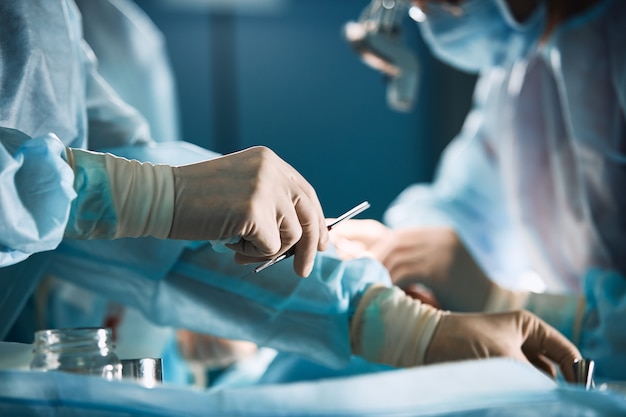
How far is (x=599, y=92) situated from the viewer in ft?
4.80

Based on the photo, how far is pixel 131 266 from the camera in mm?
1145

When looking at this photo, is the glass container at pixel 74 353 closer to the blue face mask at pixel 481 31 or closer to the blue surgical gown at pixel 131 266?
the blue surgical gown at pixel 131 266

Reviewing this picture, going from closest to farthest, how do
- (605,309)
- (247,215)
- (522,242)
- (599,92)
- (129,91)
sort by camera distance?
(247,215), (605,309), (599,92), (522,242), (129,91)

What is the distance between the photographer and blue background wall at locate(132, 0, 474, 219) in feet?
11.6

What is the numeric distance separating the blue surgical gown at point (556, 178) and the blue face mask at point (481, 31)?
5cm

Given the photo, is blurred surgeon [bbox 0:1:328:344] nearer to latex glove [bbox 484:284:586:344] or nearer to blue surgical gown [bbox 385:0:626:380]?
latex glove [bbox 484:284:586:344]

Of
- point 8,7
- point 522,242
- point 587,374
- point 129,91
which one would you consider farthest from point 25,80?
point 129,91

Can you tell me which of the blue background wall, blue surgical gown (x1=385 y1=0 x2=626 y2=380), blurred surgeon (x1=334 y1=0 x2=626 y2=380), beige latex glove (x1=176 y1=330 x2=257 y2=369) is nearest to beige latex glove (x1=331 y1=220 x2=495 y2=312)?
blurred surgeon (x1=334 y1=0 x2=626 y2=380)

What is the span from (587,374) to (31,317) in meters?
1.24

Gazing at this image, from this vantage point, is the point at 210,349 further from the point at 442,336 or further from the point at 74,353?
the point at 74,353

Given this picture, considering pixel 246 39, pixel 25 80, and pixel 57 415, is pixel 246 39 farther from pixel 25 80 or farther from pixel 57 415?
pixel 57 415

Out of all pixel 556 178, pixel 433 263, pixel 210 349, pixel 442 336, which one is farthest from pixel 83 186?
pixel 556 178

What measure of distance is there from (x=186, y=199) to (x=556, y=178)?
105 centimetres

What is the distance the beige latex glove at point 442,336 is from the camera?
3.37 ft
